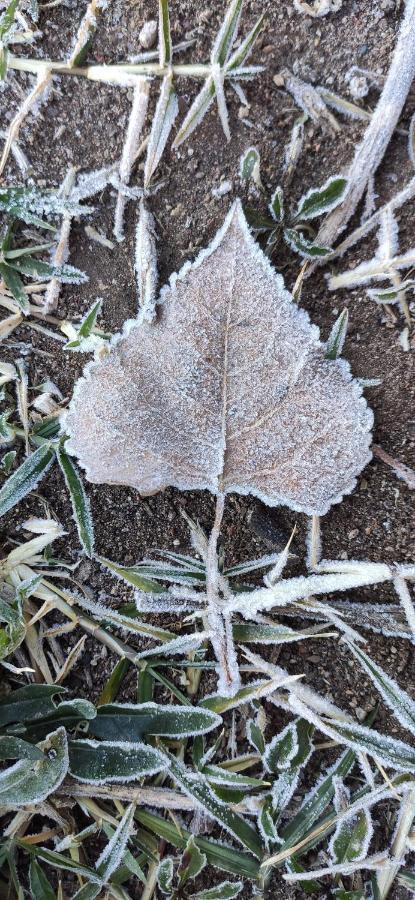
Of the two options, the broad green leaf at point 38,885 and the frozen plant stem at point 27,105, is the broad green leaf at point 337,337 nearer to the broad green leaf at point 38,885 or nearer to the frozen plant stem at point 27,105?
the frozen plant stem at point 27,105

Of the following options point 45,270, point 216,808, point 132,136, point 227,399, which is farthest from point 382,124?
point 216,808

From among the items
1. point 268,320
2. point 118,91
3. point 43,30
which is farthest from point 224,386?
point 43,30

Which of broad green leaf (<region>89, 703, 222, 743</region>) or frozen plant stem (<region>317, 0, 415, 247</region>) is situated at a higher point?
frozen plant stem (<region>317, 0, 415, 247</region>)

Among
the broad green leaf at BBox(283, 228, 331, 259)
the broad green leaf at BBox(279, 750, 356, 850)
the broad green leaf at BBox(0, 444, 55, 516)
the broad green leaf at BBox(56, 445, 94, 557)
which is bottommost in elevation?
the broad green leaf at BBox(279, 750, 356, 850)

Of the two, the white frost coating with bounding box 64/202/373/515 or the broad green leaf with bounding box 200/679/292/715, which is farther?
the broad green leaf with bounding box 200/679/292/715

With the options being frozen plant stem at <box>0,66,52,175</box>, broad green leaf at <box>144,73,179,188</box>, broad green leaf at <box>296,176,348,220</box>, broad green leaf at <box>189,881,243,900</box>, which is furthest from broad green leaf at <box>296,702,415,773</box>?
frozen plant stem at <box>0,66,52,175</box>

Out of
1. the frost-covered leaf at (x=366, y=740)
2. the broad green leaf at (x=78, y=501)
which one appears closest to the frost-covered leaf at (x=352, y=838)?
the frost-covered leaf at (x=366, y=740)

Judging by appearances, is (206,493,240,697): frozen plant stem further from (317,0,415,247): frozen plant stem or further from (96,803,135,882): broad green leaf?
(317,0,415,247): frozen plant stem
